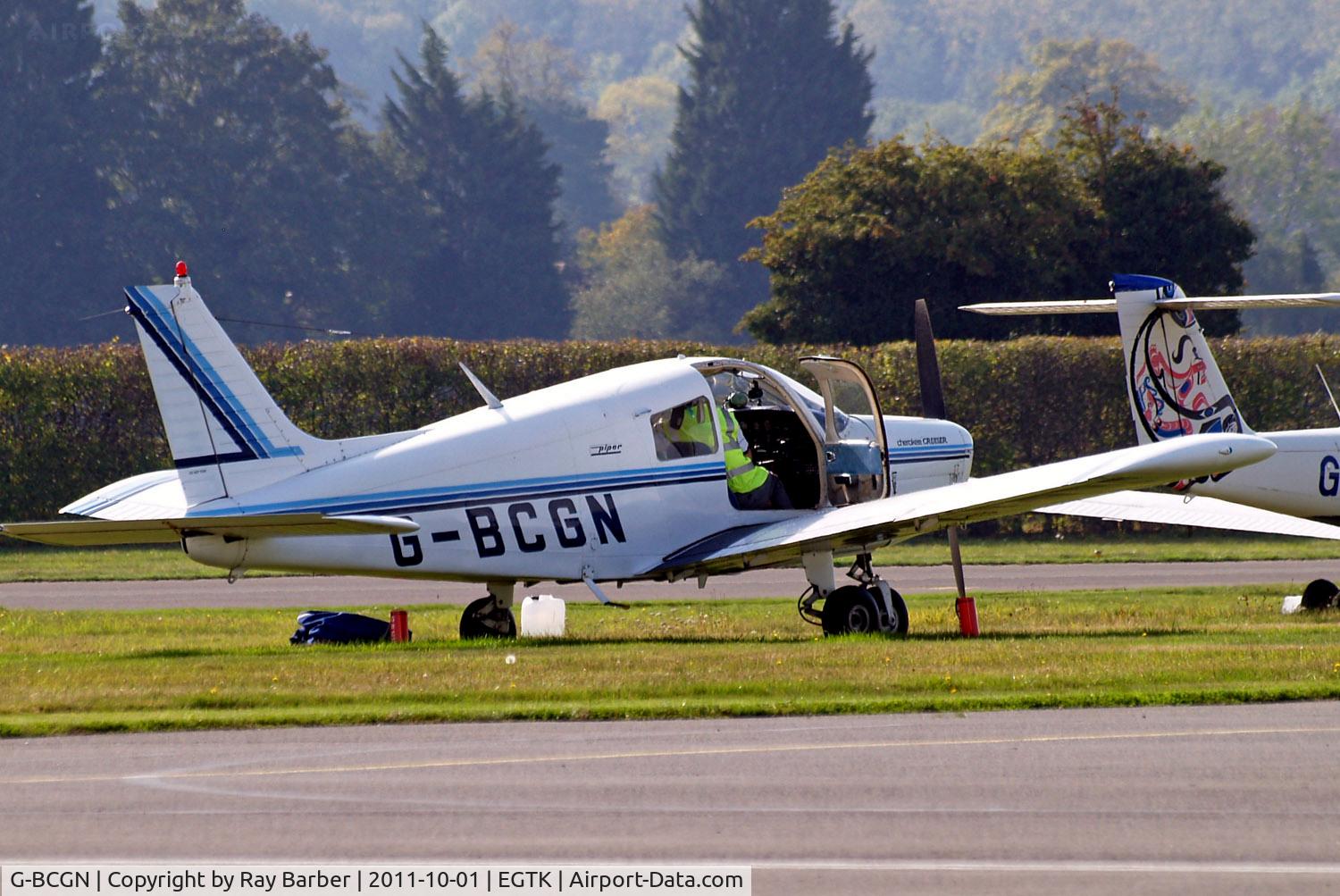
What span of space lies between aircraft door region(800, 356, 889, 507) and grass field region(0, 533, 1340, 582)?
8.67 meters

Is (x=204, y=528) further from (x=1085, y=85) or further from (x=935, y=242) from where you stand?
(x=1085, y=85)

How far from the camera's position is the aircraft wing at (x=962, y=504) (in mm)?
13977

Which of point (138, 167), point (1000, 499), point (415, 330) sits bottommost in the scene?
point (1000, 499)

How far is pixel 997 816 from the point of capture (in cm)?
845

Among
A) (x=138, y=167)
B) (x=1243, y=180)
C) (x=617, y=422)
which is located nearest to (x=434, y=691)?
(x=617, y=422)

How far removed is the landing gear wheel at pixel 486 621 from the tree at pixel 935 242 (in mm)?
23004

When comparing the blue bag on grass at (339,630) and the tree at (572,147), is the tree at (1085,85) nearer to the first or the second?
the tree at (572,147)

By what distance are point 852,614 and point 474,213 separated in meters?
79.9

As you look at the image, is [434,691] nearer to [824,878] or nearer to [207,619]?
[824,878]

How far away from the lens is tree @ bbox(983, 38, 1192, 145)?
6225 inches

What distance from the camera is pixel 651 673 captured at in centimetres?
1337

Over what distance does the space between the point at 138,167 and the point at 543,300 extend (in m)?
21.1

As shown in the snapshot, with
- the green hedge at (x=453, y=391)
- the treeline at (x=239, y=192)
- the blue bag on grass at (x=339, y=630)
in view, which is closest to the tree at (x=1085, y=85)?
the treeline at (x=239, y=192)

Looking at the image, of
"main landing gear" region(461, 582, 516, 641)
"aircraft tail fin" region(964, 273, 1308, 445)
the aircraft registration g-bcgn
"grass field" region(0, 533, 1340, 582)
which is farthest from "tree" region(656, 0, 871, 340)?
"main landing gear" region(461, 582, 516, 641)
